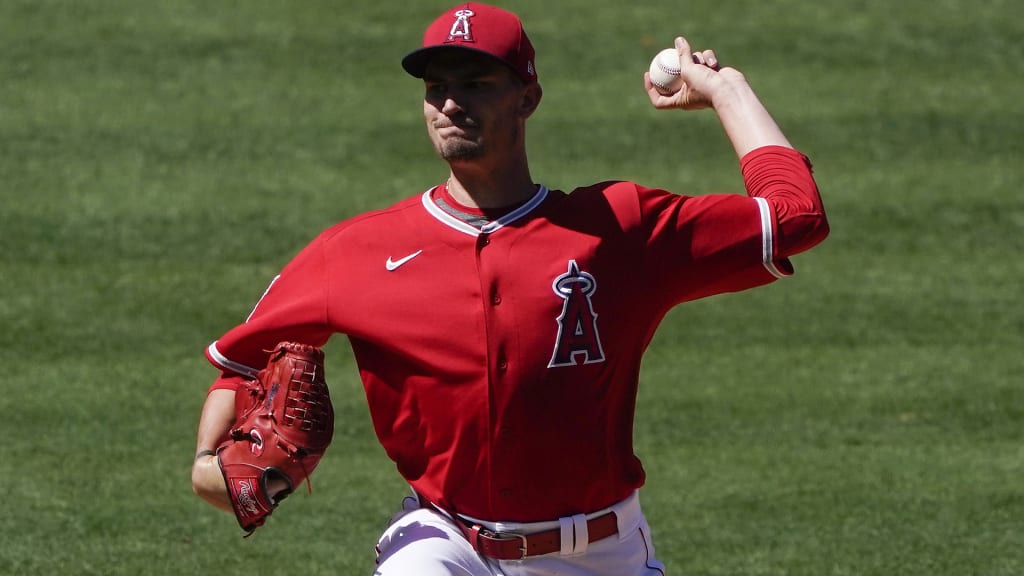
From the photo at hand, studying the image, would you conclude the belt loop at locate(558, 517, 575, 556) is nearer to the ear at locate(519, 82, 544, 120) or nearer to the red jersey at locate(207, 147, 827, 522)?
the red jersey at locate(207, 147, 827, 522)

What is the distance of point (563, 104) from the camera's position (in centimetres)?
1085

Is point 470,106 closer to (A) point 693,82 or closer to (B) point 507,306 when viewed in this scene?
(B) point 507,306

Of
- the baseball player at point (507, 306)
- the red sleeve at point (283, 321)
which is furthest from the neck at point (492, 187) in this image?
the red sleeve at point (283, 321)

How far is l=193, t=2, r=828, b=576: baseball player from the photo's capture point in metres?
3.84

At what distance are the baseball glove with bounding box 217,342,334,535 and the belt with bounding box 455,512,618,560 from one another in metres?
0.43

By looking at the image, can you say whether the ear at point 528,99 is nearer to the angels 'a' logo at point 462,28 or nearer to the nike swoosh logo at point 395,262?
the angels 'a' logo at point 462,28

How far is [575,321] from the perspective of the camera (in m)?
3.83

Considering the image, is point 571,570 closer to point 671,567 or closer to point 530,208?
point 530,208

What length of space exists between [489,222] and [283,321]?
0.56 m

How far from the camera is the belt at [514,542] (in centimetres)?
388

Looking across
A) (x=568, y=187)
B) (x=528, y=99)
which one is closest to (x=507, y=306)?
(x=528, y=99)

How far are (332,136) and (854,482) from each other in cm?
473

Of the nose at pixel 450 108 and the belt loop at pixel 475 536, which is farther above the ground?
the nose at pixel 450 108

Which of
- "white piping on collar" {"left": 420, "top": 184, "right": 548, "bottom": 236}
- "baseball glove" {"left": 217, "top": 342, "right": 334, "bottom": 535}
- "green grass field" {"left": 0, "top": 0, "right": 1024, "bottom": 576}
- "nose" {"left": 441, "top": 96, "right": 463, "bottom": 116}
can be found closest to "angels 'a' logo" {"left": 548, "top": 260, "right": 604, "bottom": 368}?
"white piping on collar" {"left": 420, "top": 184, "right": 548, "bottom": 236}
